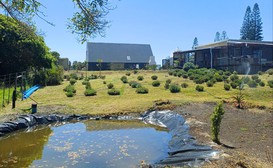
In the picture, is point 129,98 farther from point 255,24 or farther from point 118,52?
point 255,24

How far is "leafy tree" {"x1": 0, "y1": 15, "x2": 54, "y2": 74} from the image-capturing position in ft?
84.7

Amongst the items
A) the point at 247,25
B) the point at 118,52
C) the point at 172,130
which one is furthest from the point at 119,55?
the point at 172,130

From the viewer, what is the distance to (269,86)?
77.7ft

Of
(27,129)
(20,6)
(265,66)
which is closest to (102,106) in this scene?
(27,129)

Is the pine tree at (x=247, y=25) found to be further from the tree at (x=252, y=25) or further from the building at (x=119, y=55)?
the building at (x=119, y=55)

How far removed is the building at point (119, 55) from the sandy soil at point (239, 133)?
116 ft

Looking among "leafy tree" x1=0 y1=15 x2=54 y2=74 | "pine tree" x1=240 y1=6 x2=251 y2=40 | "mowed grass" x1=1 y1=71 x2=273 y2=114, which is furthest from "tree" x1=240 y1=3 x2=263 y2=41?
"leafy tree" x1=0 y1=15 x2=54 y2=74

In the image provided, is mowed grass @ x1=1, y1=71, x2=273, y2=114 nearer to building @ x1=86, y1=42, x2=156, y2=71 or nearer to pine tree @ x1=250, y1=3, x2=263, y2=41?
building @ x1=86, y1=42, x2=156, y2=71

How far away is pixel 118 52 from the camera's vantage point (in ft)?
179

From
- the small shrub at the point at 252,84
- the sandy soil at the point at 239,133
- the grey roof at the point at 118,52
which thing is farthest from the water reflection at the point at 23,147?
the grey roof at the point at 118,52

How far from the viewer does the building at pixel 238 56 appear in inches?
1358

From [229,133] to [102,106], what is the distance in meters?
8.60

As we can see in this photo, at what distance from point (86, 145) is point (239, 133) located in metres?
5.51

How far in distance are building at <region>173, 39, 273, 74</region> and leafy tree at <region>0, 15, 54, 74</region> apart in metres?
20.6
